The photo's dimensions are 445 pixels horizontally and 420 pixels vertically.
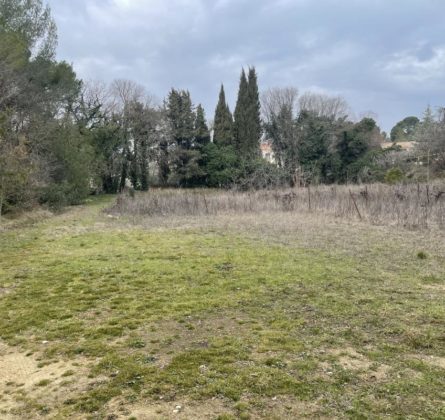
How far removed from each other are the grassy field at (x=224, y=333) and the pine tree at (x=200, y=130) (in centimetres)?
2416

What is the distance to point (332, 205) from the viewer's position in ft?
43.8

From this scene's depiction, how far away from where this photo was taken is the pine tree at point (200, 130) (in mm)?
30953

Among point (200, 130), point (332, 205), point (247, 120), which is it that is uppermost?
point (247, 120)

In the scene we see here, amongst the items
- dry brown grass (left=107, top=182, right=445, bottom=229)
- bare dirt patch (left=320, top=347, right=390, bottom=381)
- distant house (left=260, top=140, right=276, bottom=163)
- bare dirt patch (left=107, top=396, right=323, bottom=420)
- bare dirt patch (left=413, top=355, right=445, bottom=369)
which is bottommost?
bare dirt patch (left=413, top=355, right=445, bottom=369)

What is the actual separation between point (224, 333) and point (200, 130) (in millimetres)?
28241

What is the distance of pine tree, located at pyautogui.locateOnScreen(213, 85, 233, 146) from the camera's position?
105ft

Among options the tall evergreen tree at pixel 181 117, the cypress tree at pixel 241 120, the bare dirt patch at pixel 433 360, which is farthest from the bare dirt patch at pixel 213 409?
the cypress tree at pixel 241 120

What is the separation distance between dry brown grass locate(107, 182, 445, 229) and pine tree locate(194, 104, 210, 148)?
13.8m

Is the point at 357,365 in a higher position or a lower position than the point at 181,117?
lower

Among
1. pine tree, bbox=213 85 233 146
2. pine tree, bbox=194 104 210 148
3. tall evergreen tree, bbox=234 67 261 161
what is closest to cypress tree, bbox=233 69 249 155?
tall evergreen tree, bbox=234 67 261 161

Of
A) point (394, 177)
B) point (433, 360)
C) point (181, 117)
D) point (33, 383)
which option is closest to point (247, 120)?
point (181, 117)

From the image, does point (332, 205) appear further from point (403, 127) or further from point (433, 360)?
point (403, 127)

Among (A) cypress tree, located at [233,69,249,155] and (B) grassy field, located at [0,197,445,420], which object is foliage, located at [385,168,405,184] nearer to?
(B) grassy field, located at [0,197,445,420]

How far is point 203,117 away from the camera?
31562mm
